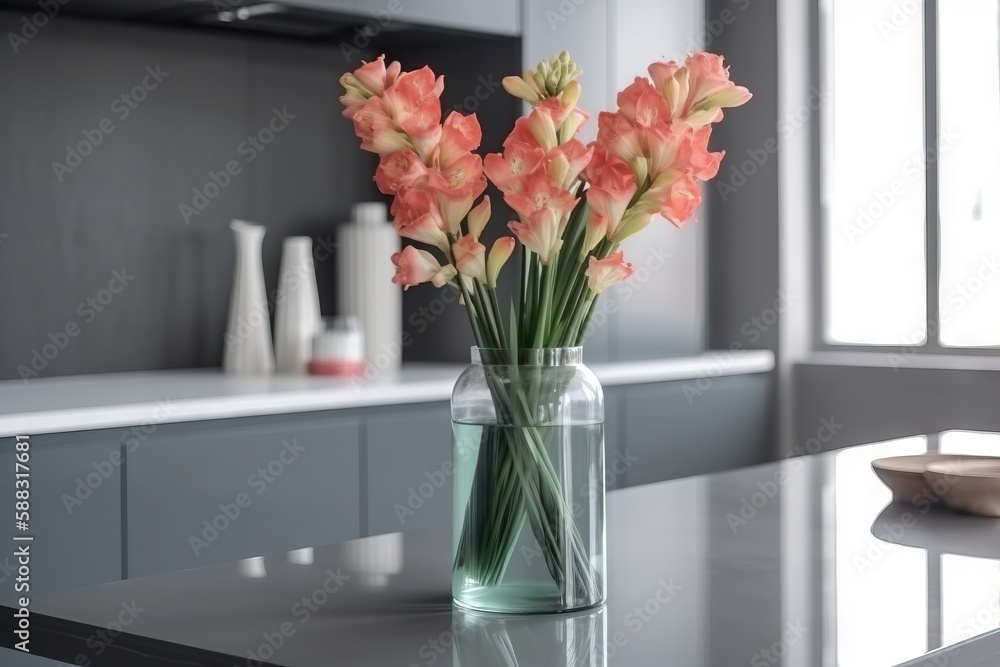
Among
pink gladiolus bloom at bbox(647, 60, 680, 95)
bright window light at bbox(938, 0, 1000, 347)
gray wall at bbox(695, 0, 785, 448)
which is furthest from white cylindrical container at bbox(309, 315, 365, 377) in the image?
pink gladiolus bloom at bbox(647, 60, 680, 95)

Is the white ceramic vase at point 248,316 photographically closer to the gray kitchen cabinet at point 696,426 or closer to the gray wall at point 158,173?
the gray wall at point 158,173

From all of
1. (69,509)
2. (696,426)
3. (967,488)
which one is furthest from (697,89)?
(696,426)

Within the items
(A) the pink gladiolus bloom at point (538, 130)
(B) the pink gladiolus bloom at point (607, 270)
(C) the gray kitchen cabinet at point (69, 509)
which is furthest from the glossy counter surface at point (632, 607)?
(C) the gray kitchen cabinet at point (69, 509)

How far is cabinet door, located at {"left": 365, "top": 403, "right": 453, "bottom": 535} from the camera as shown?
9.32ft

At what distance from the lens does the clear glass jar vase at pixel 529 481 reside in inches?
37.4

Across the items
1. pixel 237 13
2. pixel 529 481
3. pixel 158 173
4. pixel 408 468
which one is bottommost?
pixel 408 468

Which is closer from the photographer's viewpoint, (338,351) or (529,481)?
(529,481)

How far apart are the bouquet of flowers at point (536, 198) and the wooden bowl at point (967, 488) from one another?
0.66m

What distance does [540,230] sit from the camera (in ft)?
3.04

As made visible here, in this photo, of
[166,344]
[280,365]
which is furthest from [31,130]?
[280,365]

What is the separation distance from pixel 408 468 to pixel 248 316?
68cm

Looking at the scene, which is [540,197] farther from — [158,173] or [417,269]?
[158,173]

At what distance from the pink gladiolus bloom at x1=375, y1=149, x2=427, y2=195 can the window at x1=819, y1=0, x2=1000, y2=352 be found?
3320 millimetres

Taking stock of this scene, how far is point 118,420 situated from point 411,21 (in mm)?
1397
